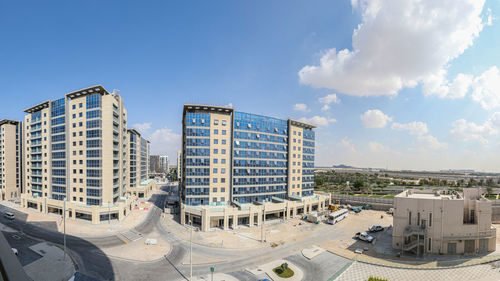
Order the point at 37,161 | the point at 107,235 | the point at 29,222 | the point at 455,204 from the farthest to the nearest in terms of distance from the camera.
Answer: the point at 37,161, the point at 29,222, the point at 107,235, the point at 455,204

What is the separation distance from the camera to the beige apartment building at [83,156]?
184ft

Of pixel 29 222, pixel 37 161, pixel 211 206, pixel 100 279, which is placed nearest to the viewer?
pixel 100 279

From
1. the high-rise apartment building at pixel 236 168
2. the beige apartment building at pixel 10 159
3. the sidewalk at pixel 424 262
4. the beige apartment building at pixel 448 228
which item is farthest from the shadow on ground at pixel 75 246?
the beige apartment building at pixel 448 228

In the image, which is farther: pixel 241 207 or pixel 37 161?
pixel 37 161

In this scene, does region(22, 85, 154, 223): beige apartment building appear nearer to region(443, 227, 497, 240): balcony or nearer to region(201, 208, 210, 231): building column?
region(201, 208, 210, 231): building column

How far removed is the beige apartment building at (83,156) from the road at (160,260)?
10.2 m

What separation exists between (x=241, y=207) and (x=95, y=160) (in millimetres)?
38628

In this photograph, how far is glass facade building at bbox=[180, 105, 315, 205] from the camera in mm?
58219

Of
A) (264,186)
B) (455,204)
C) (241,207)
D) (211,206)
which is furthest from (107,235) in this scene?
(455,204)

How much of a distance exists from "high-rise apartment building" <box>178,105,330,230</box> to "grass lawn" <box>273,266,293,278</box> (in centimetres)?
2083

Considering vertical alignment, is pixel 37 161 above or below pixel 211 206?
above

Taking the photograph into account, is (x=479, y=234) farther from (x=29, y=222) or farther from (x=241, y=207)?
(x=29, y=222)

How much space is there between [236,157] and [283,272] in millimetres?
34089

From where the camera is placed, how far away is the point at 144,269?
3306 cm
